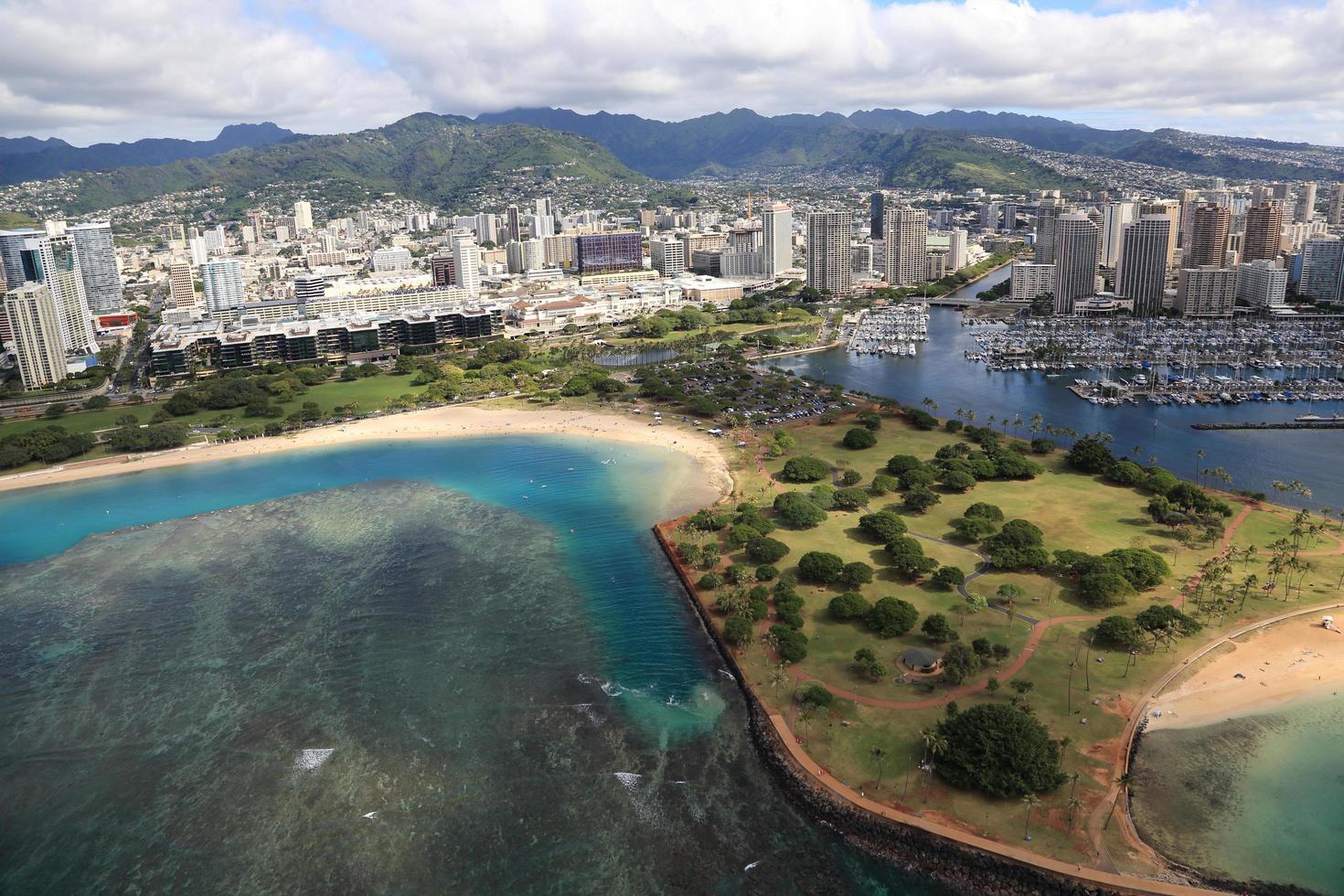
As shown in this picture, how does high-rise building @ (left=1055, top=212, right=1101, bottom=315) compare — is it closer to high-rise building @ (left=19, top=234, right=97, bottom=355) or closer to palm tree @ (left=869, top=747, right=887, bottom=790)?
palm tree @ (left=869, top=747, right=887, bottom=790)

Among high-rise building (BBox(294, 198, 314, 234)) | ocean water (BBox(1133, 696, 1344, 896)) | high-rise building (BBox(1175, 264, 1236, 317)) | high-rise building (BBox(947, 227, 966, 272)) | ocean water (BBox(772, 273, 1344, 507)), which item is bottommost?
ocean water (BBox(1133, 696, 1344, 896))

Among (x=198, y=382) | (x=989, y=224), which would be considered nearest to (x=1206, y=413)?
(x=198, y=382)

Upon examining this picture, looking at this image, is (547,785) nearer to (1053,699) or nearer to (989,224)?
(1053,699)

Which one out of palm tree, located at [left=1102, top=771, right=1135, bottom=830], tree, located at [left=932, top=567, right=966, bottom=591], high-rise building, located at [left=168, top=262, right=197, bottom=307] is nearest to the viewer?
palm tree, located at [left=1102, top=771, right=1135, bottom=830]

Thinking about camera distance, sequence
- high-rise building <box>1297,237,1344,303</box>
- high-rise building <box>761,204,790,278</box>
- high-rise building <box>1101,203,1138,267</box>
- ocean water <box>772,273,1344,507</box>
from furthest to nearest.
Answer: high-rise building <box>1101,203,1138,267</box>
high-rise building <box>761,204,790,278</box>
high-rise building <box>1297,237,1344,303</box>
ocean water <box>772,273,1344,507</box>

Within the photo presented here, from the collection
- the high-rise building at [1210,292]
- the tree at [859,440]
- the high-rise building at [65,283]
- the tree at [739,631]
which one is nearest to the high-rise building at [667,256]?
the high-rise building at [1210,292]

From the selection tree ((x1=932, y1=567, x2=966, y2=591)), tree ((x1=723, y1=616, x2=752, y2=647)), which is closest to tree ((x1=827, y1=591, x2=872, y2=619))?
tree ((x1=723, y1=616, x2=752, y2=647))

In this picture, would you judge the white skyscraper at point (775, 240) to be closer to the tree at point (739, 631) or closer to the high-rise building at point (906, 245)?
the high-rise building at point (906, 245)
